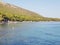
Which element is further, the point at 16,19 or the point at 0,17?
the point at 16,19

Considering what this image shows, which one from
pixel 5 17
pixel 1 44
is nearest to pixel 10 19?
pixel 5 17

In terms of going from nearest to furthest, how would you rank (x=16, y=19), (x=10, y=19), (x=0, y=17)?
(x=0, y=17) → (x=10, y=19) → (x=16, y=19)

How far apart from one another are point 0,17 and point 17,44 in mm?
140682

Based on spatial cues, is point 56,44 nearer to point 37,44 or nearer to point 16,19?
point 37,44

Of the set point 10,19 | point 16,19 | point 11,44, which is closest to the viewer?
point 11,44

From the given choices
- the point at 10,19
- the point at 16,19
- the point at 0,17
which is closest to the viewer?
the point at 0,17

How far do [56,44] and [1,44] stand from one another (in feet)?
35.5

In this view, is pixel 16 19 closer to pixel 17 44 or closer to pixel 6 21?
pixel 6 21

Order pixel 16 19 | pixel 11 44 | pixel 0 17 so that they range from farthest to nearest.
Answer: pixel 16 19 → pixel 0 17 → pixel 11 44

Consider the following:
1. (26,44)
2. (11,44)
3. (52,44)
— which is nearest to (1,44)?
(11,44)

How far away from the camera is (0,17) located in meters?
174

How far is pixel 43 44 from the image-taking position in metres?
36.1

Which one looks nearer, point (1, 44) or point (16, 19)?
point (1, 44)

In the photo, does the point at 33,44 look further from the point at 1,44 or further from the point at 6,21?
the point at 6,21
